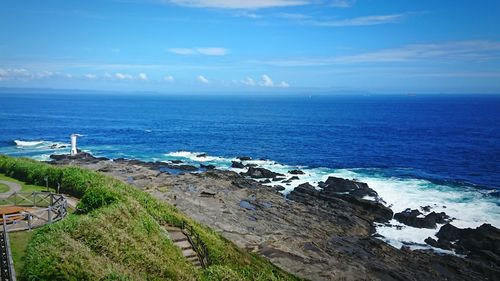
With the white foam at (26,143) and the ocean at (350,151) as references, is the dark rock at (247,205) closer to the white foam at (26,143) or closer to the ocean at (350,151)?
the ocean at (350,151)

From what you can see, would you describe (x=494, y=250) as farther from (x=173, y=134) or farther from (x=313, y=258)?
(x=173, y=134)

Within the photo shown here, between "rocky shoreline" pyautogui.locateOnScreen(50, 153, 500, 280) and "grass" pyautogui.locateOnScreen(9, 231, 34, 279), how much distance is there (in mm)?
18199

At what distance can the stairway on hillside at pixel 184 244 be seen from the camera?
2492cm

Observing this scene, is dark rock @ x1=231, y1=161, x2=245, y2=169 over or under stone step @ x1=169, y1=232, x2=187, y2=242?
under

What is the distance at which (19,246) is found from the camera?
61.5 feet

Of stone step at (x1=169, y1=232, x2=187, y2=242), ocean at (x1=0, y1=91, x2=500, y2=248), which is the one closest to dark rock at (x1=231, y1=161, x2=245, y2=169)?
ocean at (x1=0, y1=91, x2=500, y2=248)

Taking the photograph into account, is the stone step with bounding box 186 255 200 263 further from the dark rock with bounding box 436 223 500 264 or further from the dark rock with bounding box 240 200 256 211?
the dark rock with bounding box 436 223 500 264

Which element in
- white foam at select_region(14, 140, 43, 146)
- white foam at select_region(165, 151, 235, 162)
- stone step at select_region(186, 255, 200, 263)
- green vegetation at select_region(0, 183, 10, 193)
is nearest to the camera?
stone step at select_region(186, 255, 200, 263)

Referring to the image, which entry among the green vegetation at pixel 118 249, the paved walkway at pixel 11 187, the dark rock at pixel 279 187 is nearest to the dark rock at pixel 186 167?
the dark rock at pixel 279 187

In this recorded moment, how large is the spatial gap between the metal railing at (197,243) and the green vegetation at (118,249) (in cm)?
46

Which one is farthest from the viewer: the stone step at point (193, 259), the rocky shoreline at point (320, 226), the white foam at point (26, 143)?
the white foam at point (26, 143)

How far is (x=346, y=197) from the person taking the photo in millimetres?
50281

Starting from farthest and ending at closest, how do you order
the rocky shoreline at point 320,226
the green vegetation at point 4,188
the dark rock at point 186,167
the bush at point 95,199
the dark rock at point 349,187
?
the dark rock at point 186,167 → the dark rock at point 349,187 → the rocky shoreline at point 320,226 → the green vegetation at point 4,188 → the bush at point 95,199

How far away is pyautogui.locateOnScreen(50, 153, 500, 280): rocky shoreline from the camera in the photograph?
105 ft
